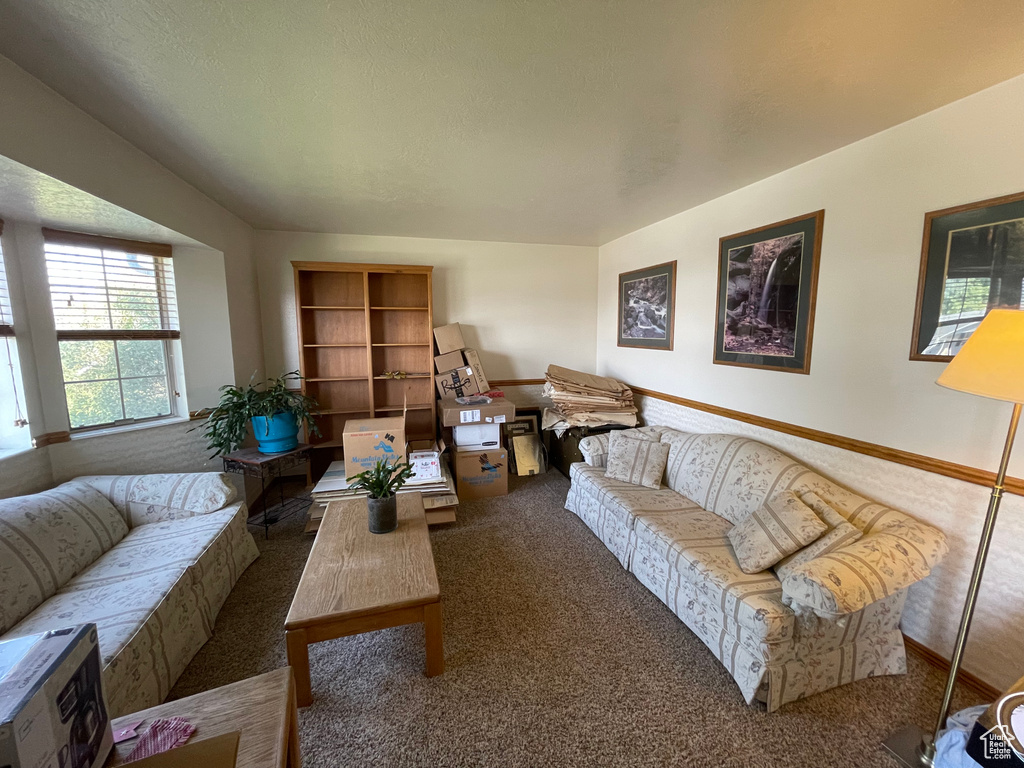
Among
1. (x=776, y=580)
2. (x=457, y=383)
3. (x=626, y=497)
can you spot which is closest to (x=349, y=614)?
(x=626, y=497)

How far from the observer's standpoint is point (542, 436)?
4.15m

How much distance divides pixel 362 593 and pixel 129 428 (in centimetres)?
213

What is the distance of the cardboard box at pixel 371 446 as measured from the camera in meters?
2.74

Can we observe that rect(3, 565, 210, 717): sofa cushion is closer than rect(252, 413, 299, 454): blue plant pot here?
Yes

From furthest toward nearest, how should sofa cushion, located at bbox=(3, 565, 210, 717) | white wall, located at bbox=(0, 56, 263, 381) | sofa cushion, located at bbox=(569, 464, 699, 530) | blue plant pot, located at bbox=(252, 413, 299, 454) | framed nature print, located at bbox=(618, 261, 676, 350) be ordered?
framed nature print, located at bbox=(618, 261, 676, 350)
blue plant pot, located at bbox=(252, 413, 299, 454)
sofa cushion, located at bbox=(569, 464, 699, 530)
white wall, located at bbox=(0, 56, 263, 381)
sofa cushion, located at bbox=(3, 565, 210, 717)

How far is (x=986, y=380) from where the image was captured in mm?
1182

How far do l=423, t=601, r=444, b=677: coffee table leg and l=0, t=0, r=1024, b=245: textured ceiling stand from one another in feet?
6.77

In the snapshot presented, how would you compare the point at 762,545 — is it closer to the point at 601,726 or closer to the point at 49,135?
the point at 601,726

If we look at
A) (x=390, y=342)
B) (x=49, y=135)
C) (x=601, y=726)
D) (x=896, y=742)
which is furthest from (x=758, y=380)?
(x=49, y=135)

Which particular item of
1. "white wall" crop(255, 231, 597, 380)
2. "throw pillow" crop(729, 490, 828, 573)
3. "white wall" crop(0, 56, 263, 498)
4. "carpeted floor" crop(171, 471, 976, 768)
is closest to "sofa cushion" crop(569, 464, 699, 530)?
"carpeted floor" crop(171, 471, 976, 768)

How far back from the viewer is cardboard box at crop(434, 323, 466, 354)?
12.8 feet

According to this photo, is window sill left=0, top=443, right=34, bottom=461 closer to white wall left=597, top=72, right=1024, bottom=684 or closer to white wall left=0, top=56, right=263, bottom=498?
white wall left=0, top=56, right=263, bottom=498

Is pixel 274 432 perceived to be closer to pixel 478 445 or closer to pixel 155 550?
pixel 155 550

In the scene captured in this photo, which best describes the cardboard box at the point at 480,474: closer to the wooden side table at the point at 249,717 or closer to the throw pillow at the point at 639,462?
the throw pillow at the point at 639,462
